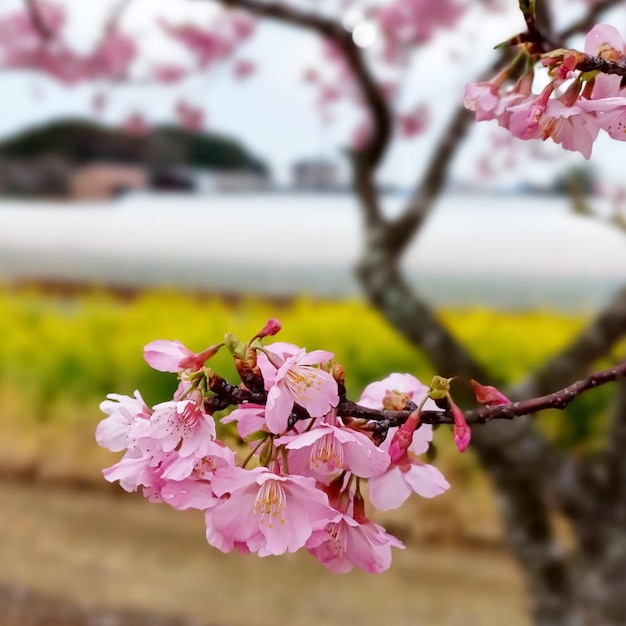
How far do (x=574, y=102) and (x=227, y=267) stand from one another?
8.79 feet

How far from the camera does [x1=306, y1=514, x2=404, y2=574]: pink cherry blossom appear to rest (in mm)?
272

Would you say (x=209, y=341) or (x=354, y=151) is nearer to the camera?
(x=354, y=151)

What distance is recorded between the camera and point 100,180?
→ 2984 mm

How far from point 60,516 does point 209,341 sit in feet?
2.19

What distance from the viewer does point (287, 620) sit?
5.71 feet

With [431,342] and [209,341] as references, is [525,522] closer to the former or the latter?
[431,342]

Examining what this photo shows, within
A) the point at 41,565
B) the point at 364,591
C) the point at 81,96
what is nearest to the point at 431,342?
the point at 364,591

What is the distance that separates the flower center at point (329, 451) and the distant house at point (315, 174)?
257cm

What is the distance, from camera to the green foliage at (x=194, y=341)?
2184 mm

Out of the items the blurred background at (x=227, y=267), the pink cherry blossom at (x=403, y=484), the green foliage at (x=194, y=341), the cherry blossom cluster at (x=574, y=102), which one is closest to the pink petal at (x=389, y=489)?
the pink cherry blossom at (x=403, y=484)

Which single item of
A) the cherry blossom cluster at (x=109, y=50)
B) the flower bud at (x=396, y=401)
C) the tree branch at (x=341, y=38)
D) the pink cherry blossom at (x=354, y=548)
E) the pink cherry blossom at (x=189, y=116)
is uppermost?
the flower bud at (x=396, y=401)

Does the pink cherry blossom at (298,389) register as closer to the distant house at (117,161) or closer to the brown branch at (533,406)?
the brown branch at (533,406)

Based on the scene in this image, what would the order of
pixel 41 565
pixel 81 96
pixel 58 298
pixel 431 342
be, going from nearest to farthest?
pixel 431 342 → pixel 41 565 → pixel 81 96 → pixel 58 298

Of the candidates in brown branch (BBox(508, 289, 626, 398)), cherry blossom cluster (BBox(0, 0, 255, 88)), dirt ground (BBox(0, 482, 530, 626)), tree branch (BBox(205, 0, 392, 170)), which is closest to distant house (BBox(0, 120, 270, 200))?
cherry blossom cluster (BBox(0, 0, 255, 88))
